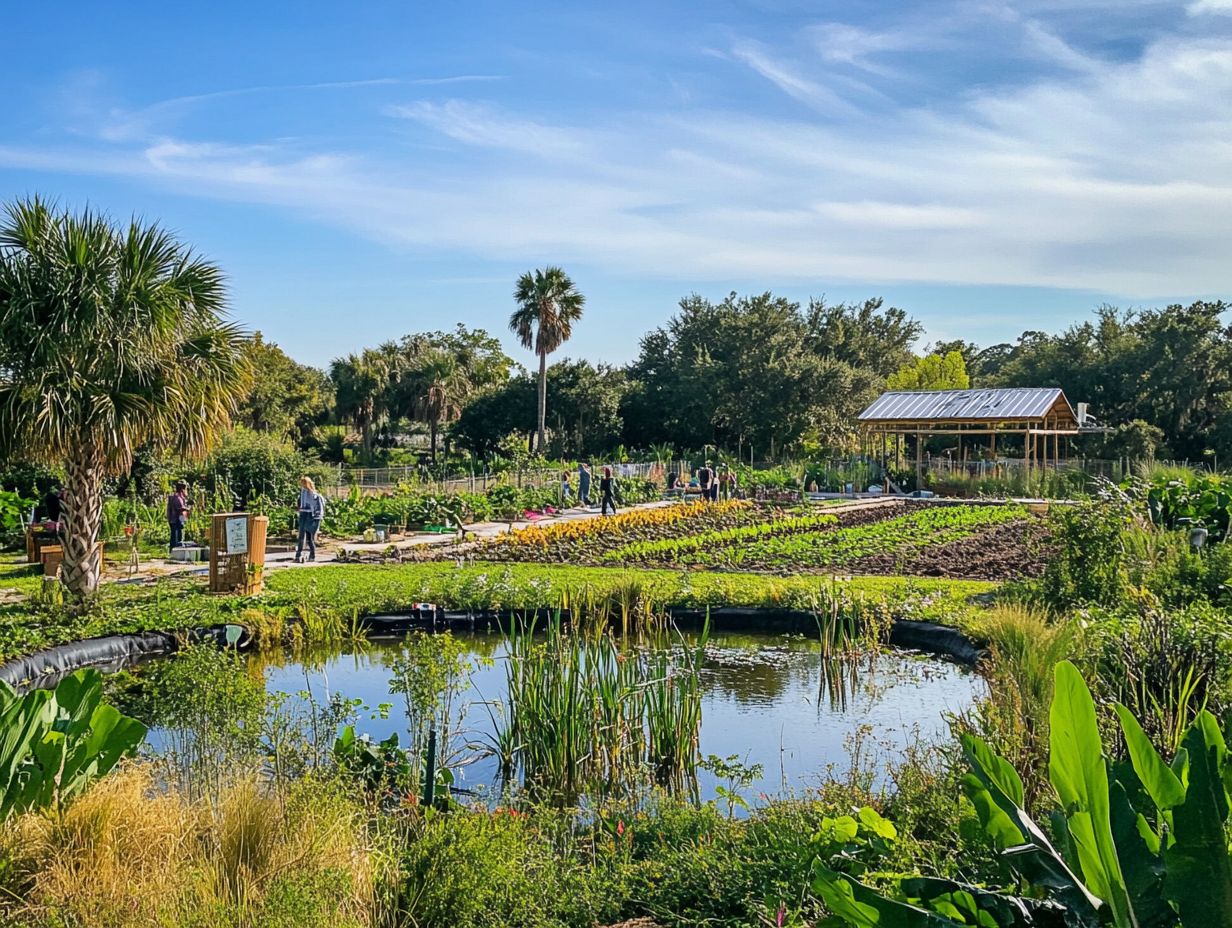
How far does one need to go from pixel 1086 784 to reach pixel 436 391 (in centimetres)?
4899

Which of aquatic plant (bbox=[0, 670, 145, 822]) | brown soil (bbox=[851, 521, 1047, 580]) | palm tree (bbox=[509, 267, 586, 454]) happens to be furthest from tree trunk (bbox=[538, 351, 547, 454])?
aquatic plant (bbox=[0, 670, 145, 822])

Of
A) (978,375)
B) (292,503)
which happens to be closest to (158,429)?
(292,503)

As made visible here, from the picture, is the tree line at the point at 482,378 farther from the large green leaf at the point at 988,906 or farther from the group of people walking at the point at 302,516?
the large green leaf at the point at 988,906

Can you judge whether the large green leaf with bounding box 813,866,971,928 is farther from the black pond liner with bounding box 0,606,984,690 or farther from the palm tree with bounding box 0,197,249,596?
the palm tree with bounding box 0,197,249,596

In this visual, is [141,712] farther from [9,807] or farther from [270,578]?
[270,578]

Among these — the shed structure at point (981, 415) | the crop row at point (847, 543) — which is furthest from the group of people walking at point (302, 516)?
the shed structure at point (981, 415)

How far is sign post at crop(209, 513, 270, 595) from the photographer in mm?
12750

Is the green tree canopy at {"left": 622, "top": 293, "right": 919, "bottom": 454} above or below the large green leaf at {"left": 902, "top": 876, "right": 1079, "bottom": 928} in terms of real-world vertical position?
above

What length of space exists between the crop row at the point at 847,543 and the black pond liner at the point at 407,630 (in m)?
4.47

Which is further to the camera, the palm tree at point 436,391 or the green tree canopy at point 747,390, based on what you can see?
the palm tree at point 436,391

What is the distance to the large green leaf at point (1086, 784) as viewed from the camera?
2264 mm

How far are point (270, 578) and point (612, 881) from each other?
35.1 ft

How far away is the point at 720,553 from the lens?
705 inches

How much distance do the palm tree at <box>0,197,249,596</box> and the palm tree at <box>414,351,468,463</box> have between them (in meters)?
38.0
